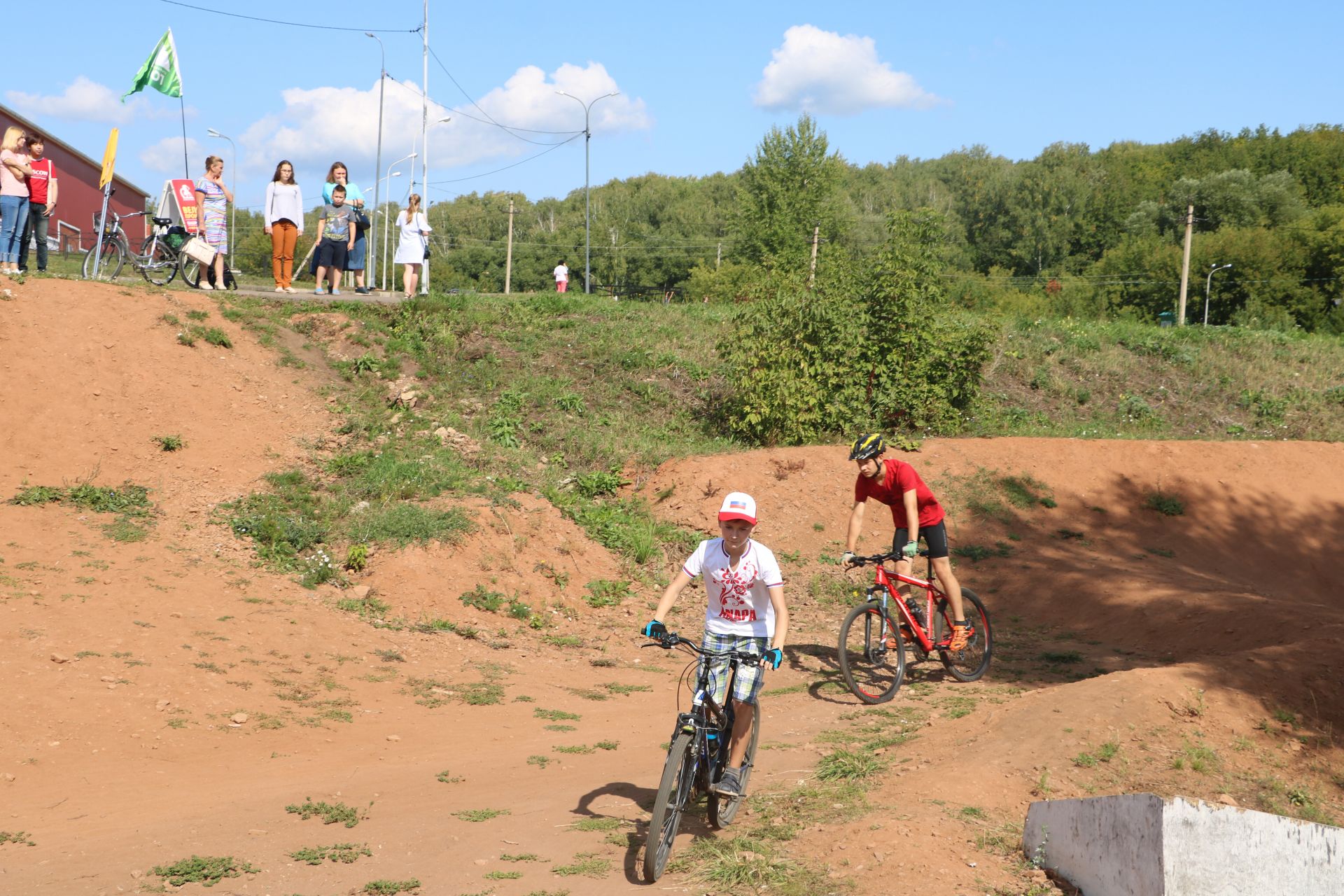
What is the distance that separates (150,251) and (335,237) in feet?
9.48

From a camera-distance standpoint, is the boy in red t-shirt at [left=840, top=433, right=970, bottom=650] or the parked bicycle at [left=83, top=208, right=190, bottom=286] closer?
the boy in red t-shirt at [left=840, top=433, right=970, bottom=650]

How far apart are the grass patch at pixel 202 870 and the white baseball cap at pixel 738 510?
2.88m

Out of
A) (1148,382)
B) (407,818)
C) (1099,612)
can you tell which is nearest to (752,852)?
(407,818)

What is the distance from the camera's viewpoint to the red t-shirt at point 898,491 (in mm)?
8914

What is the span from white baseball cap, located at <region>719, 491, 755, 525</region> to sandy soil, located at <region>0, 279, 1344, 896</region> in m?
1.71

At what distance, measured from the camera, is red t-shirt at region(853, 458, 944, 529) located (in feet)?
29.2

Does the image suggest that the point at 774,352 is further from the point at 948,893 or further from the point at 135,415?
the point at 948,893

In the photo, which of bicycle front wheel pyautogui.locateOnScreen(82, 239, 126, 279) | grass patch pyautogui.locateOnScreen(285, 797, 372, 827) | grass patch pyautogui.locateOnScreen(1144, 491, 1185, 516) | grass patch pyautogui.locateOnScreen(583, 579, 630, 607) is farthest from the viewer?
bicycle front wheel pyautogui.locateOnScreen(82, 239, 126, 279)

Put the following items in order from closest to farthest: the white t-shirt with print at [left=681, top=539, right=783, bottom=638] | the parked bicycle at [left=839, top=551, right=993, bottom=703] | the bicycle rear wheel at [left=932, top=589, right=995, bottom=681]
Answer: the white t-shirt with print at [left=681, top=539, right=783, bottom=638], the parked bicycle at [left=839, top=551, right=993, bottom=703], the bicycle rear wheel at [left=932, top=589, right=995, bottom=681]

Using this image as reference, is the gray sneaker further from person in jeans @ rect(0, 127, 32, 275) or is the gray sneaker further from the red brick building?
the red brick building

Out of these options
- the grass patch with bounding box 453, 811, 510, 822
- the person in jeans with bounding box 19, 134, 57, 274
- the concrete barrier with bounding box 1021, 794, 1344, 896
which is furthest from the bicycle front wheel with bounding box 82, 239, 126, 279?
the concrete barrier with bounding box 1021, 794, 1344, 896

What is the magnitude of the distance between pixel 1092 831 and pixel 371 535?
28.3 feet

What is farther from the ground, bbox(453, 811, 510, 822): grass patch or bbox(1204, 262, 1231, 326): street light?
bbox(1204, 262, 1231, 326): street light

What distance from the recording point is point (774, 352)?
1688 cm
